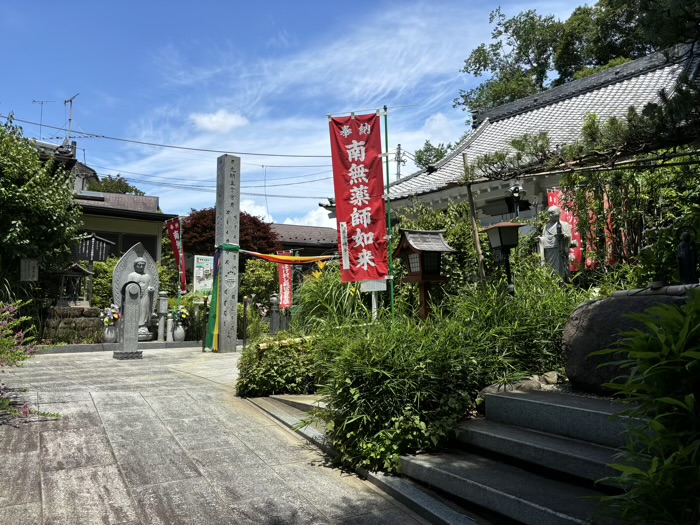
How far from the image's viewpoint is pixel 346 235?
7.25 meters

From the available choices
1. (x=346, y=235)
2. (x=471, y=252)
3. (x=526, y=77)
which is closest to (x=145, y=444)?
(x=346, y=235)

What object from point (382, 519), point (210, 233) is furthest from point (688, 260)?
point (210, 233)

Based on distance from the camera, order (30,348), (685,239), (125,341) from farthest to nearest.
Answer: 1. (125,341)
2. (30,348)
3. (685,239)

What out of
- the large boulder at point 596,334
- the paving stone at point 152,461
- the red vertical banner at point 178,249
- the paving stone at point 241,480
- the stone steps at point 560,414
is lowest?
the paving stone at point 241,480

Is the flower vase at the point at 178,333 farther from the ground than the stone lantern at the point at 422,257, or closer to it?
closer to it

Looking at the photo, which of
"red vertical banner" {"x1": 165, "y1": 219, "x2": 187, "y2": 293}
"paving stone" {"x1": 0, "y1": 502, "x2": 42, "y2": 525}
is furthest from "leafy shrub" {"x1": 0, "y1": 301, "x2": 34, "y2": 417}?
A: "red vertical banner" {"x1": 165, "y1": 219, "x2": 187, "y2": 293}

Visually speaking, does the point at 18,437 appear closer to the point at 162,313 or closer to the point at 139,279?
the point at 139,279

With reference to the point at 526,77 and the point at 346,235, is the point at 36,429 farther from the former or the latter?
the point at 526,77

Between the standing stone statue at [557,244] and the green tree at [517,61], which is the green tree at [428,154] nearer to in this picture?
the green tree at [517,61]

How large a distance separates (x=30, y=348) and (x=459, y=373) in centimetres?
441

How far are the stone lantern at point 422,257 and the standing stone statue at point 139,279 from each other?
31.2ft

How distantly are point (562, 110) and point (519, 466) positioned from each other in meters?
11.8

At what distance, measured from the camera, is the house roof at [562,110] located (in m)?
11.7

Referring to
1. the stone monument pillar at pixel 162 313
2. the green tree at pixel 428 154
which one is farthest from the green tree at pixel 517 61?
the stone monument pillar at pixel 162 313
